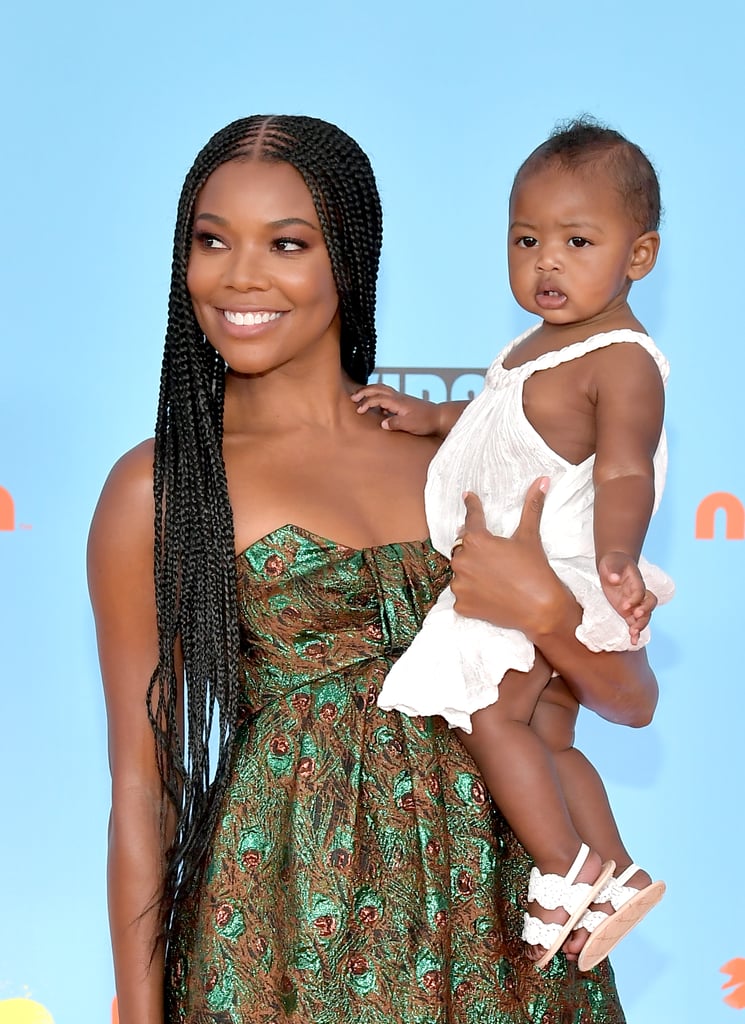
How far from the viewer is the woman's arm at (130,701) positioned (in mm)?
1644

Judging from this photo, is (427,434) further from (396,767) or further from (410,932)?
(410,932)

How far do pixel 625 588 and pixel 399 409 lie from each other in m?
0.45

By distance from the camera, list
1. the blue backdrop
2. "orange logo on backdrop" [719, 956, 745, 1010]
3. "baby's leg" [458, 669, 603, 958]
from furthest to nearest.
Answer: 1. "orange logo on backdrop" [719, 956, 745, 1010]
2. the blue backdrop
3. "baby's leg" [458, 669, 603, 958]

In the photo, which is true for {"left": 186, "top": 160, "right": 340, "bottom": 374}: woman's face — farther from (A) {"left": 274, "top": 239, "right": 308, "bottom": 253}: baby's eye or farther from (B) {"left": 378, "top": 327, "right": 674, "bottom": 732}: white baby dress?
(B) {"left": 378, "top": 327, "right": 674, "bottom": 732}: white baby dress

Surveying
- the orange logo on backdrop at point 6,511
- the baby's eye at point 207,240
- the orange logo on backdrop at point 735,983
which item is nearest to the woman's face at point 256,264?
the baby's eye at point 207,240

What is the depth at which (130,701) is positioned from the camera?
1.67 meters

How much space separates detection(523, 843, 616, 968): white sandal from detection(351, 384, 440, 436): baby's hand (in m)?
0.54

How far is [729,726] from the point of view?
8.66 ft

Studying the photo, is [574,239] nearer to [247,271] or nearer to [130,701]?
[247,271]

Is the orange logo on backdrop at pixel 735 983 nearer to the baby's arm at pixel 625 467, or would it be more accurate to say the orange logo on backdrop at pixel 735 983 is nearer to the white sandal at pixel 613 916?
the white sandal at pixel 613 916

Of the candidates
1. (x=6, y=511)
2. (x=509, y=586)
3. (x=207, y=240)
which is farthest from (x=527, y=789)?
(x=6, y=511)

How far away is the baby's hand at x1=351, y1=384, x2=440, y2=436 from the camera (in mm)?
1846

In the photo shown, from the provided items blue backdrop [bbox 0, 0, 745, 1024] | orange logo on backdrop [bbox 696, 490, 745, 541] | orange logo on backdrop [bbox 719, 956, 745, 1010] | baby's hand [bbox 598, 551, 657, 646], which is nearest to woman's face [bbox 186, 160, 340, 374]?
baby's hand [bbox 598, 551, 657, 646]

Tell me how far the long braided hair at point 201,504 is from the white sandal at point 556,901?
1.11 ft
